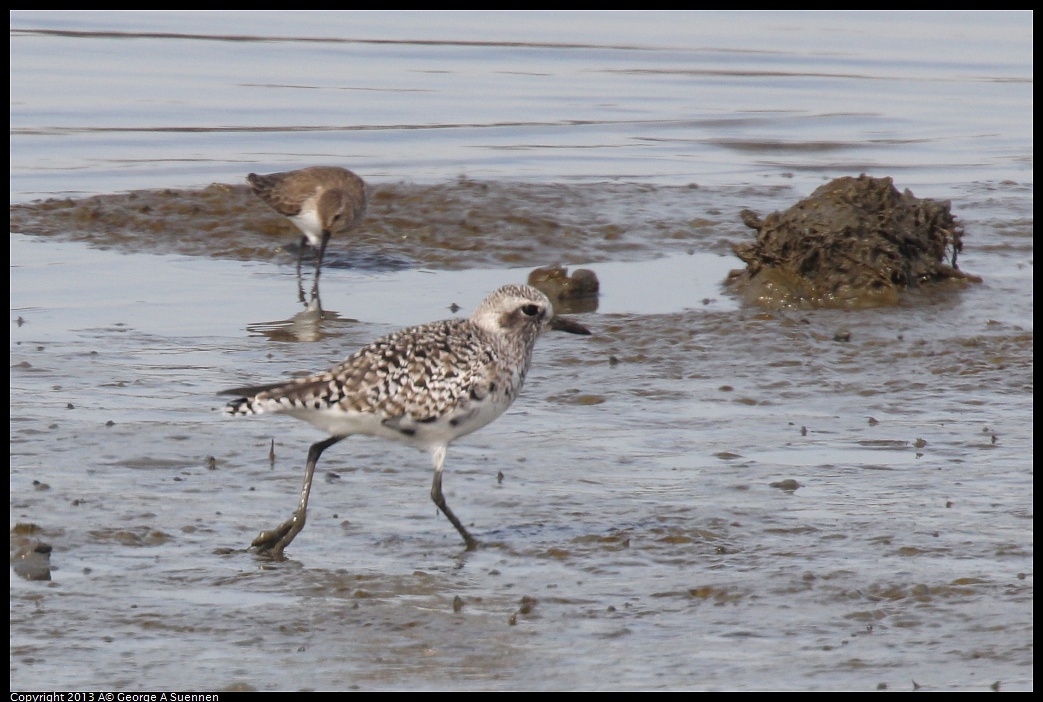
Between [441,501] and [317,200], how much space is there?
6.86 metres

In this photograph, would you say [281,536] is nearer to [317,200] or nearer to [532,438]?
[532,438]

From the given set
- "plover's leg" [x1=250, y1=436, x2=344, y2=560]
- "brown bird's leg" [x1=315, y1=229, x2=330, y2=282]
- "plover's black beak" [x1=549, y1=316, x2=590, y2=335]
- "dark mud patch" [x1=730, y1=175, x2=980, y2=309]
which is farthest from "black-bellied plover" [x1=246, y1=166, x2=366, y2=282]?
"plover's leg" [x1=250, y1=436, x2=344, y2=560]

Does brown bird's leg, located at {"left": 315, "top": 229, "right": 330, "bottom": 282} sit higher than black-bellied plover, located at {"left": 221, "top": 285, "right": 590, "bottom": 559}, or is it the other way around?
black-bellied plover, located at {"left": 221, "top": 285, "right": 590, "bottom": 559}

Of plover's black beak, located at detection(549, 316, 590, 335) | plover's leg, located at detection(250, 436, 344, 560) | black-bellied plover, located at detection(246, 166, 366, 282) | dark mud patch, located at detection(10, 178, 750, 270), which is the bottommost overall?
plover's leg, located at detection(250, 436, 344, 560)

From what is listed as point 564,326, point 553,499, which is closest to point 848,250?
point 564,326

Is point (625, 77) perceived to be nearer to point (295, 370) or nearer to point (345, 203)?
point (345, 203)

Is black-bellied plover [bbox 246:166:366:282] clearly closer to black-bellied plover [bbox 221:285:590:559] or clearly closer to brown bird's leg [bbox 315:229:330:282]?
brown bird's leg [bbox 315:229:330:282]

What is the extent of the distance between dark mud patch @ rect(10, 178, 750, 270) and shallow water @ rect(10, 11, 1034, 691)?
0.06 metres

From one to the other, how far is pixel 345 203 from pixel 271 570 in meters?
7.29

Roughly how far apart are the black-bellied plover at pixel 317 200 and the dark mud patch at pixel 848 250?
3372 millimetres

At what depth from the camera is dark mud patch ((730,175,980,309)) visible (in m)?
12.7

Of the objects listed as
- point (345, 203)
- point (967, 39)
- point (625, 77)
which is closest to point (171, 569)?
point (345, 203)

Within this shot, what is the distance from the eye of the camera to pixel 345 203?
46.0 ft

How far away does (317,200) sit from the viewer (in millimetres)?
13969
